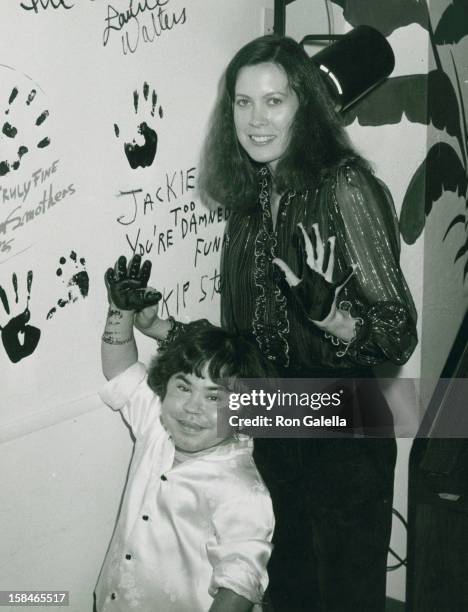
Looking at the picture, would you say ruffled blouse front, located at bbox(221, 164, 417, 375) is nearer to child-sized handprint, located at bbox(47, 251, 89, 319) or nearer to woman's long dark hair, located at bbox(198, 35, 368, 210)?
woman's long dark hair, located at bbox(198, 35, 368, 210)

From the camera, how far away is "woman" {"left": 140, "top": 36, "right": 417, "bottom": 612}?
91 cm

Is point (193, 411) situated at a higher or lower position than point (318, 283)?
lower

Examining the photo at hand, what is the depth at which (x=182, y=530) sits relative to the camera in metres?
0.94

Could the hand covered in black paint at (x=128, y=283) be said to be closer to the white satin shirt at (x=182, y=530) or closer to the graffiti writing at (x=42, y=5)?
the white satin shirt at (x=182, y=530)

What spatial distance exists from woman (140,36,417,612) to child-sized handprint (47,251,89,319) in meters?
0.15

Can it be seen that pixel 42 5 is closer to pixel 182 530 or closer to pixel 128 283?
pixel 128 283

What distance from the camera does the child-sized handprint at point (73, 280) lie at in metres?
0.89

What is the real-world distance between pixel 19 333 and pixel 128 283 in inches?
6.2

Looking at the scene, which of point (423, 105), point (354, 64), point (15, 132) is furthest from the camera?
point (423, 105)

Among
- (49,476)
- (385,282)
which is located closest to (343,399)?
(385,282)

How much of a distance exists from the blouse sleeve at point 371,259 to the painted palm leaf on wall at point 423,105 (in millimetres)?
487

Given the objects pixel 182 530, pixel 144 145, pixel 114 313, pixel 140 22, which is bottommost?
pixel 182 530

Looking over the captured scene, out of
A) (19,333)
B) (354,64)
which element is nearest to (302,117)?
(354,64)

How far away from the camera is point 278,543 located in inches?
41.9
